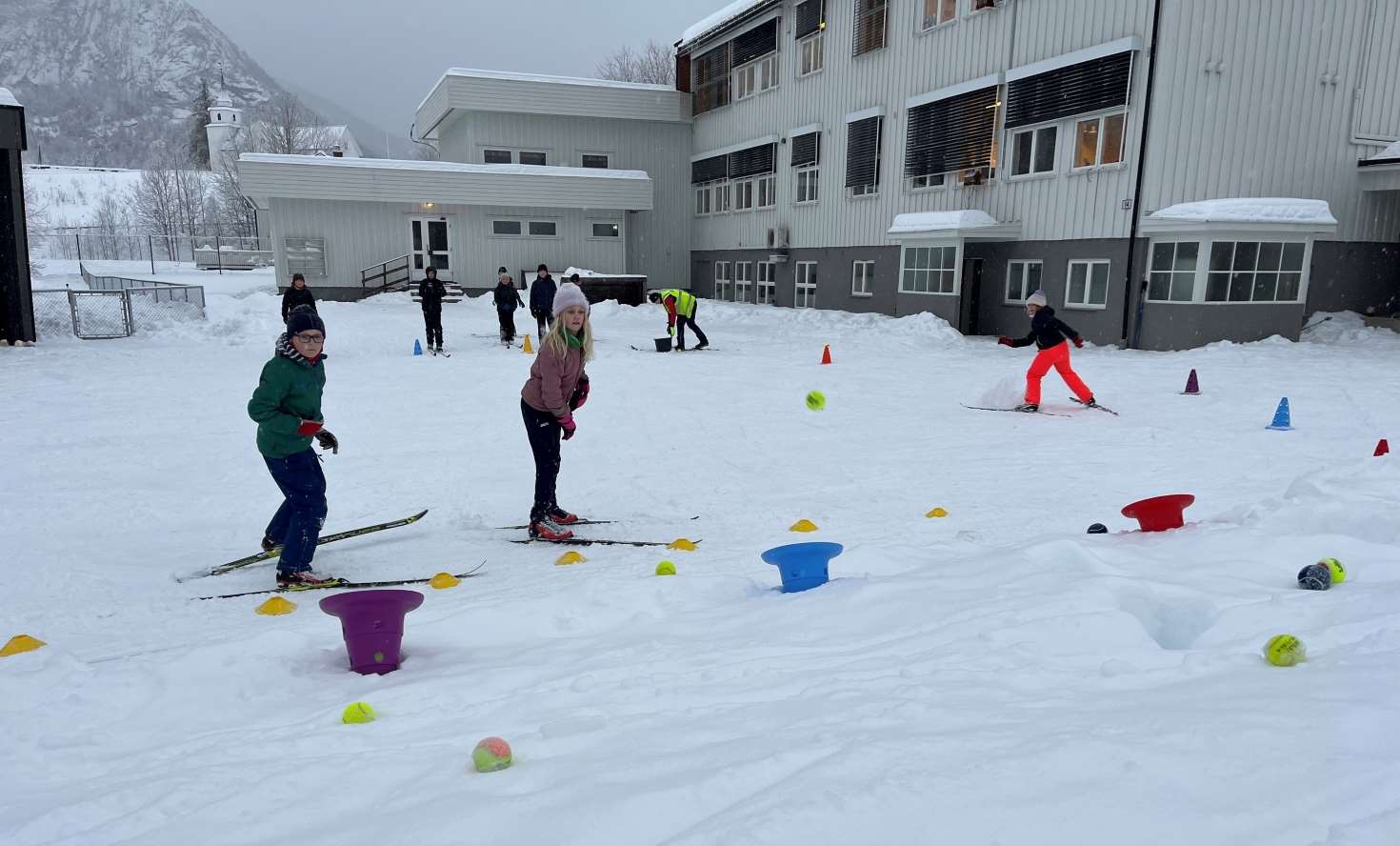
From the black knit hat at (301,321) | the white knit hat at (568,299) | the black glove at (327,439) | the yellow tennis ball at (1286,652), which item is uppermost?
the white knit hat at (568,299)

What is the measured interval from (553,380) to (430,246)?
26982 mm

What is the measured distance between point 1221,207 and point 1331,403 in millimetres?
7062

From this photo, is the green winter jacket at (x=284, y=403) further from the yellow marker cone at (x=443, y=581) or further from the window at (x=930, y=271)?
the window at (x=930, y=271)

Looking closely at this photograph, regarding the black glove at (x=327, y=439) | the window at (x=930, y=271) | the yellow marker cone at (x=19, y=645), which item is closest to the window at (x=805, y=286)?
the window at (x=930, y=271)

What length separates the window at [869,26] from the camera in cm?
2428

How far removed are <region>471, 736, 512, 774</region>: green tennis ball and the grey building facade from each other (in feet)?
59.6

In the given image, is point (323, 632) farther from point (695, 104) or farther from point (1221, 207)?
point (695, 104)

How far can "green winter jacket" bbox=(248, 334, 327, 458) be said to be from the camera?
17.0ft

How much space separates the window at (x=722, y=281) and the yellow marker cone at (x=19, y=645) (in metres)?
30.3

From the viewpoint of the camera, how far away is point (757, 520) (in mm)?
6820

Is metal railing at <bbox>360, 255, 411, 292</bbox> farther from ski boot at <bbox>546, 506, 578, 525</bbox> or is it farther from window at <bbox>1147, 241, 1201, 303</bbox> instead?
ski boot at <bbox>546, 506, 578, 525</bbox>

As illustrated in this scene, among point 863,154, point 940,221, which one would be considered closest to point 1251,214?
point 940,221

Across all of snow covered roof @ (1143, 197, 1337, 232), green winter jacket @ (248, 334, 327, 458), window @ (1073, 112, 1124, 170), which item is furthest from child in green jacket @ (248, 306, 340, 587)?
window @ (1073, 112, 1124, 170)

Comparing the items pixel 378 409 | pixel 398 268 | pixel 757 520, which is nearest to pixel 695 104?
pixel 398 268
